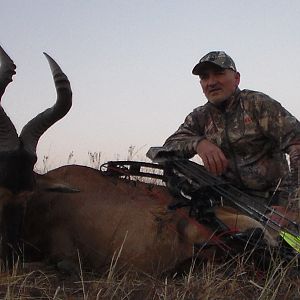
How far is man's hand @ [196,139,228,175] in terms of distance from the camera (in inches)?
180

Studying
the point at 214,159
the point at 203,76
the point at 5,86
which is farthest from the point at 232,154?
the point at 5,86

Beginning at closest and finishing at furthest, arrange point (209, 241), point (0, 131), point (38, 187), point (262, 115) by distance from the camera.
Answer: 1. point (209, 241)
2. point (0, 131)
3. point (38, 187)
4. point (262, 115)

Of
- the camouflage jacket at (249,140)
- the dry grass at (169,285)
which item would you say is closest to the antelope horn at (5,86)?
the dry grass at (169,285)

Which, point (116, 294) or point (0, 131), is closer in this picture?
point (116, 294)

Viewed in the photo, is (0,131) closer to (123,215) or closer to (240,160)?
(123,215)

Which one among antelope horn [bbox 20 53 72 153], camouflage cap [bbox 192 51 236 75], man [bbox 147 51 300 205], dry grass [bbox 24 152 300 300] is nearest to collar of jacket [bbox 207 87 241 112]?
man [bbox 147 51 300 205]

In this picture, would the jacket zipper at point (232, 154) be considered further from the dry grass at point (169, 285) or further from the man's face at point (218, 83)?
the dry grass at point (169, 285)

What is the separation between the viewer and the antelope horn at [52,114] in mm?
4113

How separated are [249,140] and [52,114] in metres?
1.72

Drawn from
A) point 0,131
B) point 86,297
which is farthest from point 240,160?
point 86,297

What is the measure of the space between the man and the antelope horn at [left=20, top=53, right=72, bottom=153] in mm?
983

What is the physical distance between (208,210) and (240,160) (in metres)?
1.26

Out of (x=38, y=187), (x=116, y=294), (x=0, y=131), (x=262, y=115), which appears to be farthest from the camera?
(x=262, y=115)

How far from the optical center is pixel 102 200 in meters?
4.36
